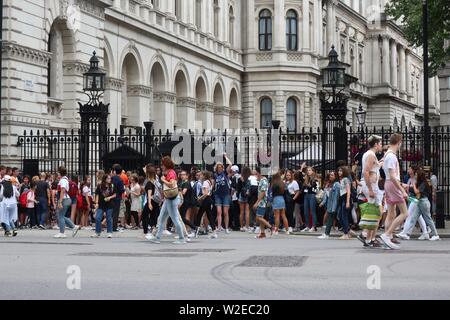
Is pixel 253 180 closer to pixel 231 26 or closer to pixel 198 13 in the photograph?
pixel 198 13

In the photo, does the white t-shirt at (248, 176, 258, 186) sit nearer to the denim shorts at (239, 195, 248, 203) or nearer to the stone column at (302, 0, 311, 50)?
the denim shorts at (239, 195, 248, 203)

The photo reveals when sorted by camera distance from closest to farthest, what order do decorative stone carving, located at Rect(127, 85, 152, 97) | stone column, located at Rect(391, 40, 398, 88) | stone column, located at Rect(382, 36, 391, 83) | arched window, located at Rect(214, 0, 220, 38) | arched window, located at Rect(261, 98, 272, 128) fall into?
decorative stone carving, located at Rect(127, 85, 152, 97), arched window, located at Rect(214, 0, 220, 38), arched window, located at Rect(261, 98, 272, 128), stone column, located at Rect(382, 36, 391, 83), stone column, located at Rect(391, 40, 398, 88)

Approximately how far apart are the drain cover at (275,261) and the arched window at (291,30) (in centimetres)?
5109

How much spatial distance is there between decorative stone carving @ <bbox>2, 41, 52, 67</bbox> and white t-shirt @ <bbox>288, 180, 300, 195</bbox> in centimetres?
1029

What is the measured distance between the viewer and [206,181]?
2328 centimetres

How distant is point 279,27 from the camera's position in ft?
209

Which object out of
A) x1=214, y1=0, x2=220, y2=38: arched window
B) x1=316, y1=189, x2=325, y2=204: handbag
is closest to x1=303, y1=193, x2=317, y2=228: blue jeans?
x1=316, y1=189, x2=325, y2=204: handbag

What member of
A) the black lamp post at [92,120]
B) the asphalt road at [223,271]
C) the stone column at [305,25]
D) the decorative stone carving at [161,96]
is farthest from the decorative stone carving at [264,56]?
the asphalt road at [223,271]

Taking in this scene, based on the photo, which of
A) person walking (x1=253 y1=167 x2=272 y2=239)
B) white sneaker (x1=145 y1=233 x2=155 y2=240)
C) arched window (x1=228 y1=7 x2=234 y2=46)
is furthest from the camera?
arched window (x1=228 y1=7 x2=234 y2=46)

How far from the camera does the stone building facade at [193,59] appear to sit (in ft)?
102

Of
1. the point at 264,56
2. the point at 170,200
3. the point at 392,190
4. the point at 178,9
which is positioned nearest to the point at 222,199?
the point at 170,200

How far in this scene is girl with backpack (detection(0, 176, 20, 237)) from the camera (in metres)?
21.6

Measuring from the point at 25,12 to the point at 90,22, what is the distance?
5489mm

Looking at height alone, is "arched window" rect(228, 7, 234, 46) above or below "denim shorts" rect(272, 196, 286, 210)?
above
